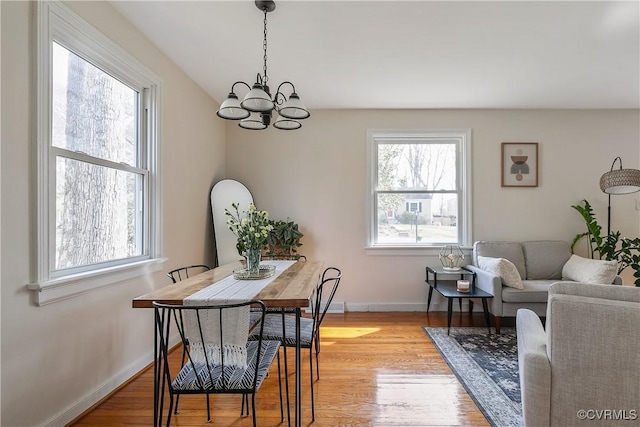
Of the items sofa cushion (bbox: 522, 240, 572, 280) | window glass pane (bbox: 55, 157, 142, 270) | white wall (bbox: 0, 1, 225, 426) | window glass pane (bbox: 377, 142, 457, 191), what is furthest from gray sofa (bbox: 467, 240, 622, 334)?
window glass pane (bbox: 55, 157, 142, 270)

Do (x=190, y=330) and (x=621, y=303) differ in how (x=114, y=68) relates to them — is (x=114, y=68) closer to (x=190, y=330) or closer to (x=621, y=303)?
(x=190, y=330)

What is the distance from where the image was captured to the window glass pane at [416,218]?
4152 mm

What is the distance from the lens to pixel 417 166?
165 inches

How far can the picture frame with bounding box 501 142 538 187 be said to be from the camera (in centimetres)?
405

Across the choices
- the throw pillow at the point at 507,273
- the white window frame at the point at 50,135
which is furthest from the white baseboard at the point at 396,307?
the white window frame at the point at 50,135

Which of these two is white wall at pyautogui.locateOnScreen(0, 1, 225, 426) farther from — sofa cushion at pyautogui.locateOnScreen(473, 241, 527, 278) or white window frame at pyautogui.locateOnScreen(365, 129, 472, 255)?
sofa cushion at pyautogui.locateOnScreen(473, 241, 527, 278)

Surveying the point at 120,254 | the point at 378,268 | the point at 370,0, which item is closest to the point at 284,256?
the point at 378,268

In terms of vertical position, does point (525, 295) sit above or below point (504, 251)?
below

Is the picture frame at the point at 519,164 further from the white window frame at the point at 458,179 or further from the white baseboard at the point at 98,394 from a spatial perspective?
the white baseboard at the point at 98,394

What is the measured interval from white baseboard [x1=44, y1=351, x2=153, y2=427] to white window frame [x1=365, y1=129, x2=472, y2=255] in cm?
260

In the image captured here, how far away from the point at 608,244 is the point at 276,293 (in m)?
3.98

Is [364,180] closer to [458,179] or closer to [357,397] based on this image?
[458,179]

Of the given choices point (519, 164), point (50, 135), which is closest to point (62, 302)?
point (50, 135)

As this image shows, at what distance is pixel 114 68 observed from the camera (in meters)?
2.25
